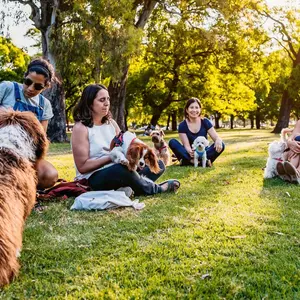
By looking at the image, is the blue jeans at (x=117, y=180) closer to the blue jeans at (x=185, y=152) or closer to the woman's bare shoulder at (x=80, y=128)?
the woman's bare shoulder at (x=80, y=128)

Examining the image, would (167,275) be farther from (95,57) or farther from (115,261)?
(95,57)

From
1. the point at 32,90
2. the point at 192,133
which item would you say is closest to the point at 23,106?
the point at 32,90

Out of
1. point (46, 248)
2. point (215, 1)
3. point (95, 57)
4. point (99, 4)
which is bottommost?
point (46, 248)

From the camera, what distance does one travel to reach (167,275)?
243 centimetres

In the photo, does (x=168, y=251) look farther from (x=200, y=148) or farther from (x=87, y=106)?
(x=200, y=148)

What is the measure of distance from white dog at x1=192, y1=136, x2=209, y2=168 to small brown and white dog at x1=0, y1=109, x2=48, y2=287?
4506 millimetres

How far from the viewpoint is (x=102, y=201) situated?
13.9ft

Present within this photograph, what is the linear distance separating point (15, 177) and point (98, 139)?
80.2 inches

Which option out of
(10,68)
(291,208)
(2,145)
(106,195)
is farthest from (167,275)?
(10,68)

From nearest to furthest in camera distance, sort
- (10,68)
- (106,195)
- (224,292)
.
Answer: (224,292) < (106,195) < (10,68)

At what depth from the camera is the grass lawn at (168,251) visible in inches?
88.9

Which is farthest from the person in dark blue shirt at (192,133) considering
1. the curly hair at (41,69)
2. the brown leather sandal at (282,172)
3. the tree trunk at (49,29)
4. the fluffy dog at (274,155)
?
the tree trunk at (49,29)

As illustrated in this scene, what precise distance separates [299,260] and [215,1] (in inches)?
620

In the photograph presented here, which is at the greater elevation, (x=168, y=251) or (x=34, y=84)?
(x=34, y=84)
